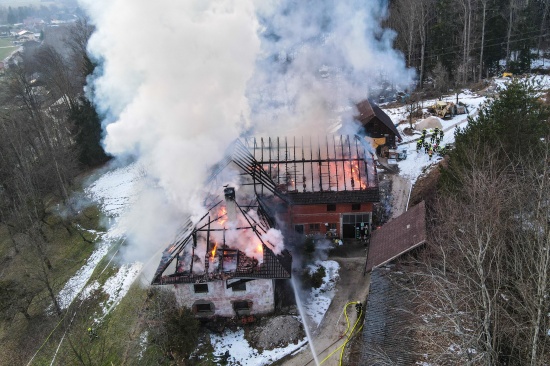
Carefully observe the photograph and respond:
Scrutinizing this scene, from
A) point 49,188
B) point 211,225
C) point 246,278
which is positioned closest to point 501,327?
point 246,278

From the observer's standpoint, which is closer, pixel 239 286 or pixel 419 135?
pixel 239 286

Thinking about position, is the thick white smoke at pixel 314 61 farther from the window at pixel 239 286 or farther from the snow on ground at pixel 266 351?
the window at pixel 239 286

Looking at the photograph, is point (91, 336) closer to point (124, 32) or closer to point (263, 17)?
point (124, 32)

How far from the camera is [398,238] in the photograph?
23.5 m

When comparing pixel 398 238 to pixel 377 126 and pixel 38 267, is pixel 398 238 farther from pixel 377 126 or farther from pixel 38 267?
pixel 38 267

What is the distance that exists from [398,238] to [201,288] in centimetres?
1110

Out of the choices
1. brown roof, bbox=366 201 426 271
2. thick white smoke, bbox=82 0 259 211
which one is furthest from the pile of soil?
thick white smoke, bbox=82 0 259 211

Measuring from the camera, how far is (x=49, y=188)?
45219 millimetres

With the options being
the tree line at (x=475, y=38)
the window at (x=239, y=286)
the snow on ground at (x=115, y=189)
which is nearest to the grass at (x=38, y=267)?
the snow on ground at (x=115, y=189)

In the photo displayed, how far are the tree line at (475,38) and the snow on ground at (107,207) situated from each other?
33.8 meters

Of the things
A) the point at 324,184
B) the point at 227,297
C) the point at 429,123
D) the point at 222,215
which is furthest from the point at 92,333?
the point at 429,123

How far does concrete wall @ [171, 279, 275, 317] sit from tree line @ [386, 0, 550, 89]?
36969mm

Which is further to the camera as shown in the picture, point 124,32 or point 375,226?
point 375,226

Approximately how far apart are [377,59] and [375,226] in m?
21.8
